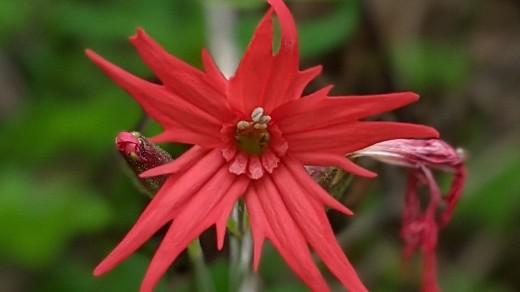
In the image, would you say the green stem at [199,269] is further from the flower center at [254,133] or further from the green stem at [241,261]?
the flower center at [254,133]

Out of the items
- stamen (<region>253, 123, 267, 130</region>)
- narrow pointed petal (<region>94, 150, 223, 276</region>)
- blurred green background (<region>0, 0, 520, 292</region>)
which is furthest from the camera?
blurred green background (<region>0, 0, 520, 292</region>)

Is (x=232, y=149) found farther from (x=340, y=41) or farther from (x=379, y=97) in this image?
(x=340, y=41)

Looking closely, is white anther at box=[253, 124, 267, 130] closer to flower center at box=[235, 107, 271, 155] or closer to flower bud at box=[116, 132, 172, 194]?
flower center at box=[235, 107, 271, 155]

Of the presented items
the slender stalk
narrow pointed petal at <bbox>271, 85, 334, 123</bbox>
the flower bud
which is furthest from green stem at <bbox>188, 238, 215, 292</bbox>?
narrow pointed petal at <bbox>271, 85, 334, 123</bbox>

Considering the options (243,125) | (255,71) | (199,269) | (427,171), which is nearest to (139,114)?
(199,269)

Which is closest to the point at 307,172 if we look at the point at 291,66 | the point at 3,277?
the point at 291,66

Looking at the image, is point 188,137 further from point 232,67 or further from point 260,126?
point 232,67

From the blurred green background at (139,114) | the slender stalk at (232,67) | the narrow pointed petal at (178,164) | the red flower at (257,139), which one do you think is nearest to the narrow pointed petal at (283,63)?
the red flower at (257,139)
